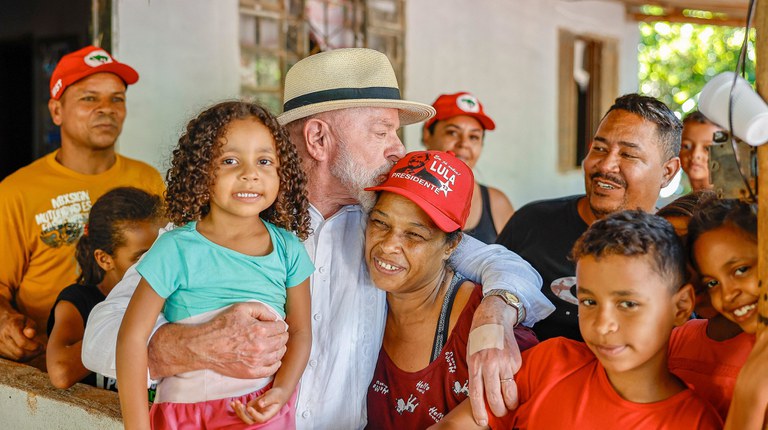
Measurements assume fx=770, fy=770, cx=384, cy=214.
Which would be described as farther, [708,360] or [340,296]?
[340,296]

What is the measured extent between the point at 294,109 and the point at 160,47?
2.47 m

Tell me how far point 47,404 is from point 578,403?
214cm

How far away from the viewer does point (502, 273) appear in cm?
238

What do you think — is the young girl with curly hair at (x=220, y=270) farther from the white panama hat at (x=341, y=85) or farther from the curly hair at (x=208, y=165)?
the white panama hat at (x=341, y=85)

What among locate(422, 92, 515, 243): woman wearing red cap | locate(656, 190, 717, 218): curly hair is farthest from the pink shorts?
locate(422, 92, 515, 243): woman wearing red cap

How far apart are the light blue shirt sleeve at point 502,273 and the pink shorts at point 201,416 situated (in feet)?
2.55

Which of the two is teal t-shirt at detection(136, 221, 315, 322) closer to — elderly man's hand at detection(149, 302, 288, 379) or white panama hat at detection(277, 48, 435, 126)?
elderly man's hand at detection(149, 302, 288, 379)

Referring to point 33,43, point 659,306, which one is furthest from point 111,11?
point 659,306

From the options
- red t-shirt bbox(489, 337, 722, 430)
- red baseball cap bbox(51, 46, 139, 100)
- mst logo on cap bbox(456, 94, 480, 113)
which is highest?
red baseball cap bbox(51, 46, 139, 100)

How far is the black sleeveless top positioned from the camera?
4.43 meters

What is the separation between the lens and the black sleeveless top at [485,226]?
4434 millimetres

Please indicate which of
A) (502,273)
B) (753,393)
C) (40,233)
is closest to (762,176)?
Answer: (753,393)

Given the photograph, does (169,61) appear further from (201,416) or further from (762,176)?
(762,176)

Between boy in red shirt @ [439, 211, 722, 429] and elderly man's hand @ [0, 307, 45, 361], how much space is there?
2.51 meters
